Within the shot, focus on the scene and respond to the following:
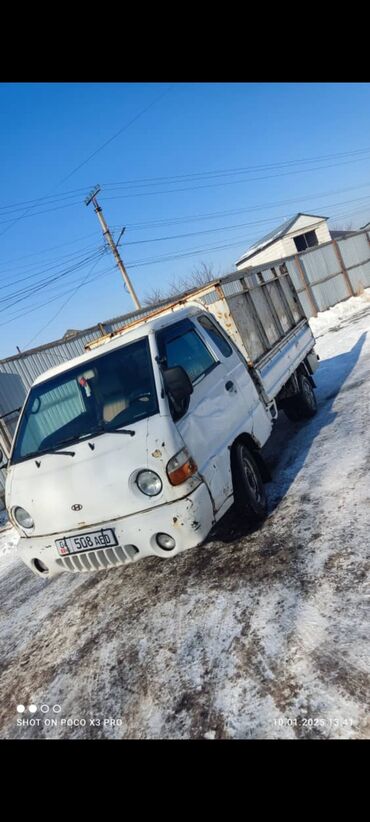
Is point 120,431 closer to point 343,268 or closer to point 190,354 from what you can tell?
point 190,354

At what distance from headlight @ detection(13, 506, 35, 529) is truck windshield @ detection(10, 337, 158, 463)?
0.47 metres

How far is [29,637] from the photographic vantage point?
3.98 meters

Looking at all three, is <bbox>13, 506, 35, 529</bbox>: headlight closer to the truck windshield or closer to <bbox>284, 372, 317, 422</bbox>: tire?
the truck windshield

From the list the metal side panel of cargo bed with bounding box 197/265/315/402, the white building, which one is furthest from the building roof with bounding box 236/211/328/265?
the metal side panel of cargo bed with bounding box 197/265/315/402

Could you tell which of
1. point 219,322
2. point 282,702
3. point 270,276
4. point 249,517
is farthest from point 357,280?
point 282,702

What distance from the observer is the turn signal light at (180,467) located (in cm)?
311

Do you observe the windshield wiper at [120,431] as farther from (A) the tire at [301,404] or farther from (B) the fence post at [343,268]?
(B) the fence post at [343,268]

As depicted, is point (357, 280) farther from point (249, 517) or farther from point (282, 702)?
point (282, 702)

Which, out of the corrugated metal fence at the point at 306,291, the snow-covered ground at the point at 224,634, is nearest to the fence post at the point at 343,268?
the corrugated metal fence at the point at 306,291

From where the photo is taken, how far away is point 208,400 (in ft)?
12.7
